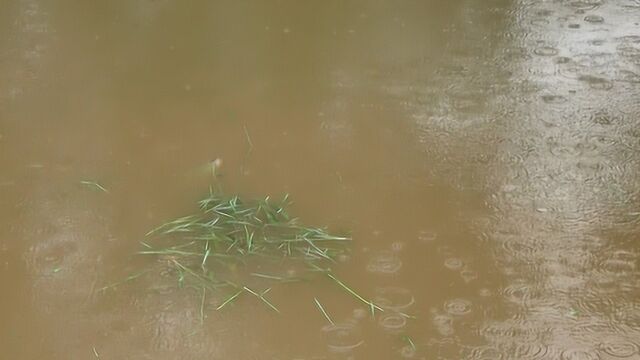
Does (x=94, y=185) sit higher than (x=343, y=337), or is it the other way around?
(x=94, y=185)

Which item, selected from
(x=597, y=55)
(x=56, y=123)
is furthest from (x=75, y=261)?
(x=597, y=55)

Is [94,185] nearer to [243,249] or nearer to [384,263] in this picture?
[243,249]

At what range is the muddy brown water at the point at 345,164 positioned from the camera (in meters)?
2.53

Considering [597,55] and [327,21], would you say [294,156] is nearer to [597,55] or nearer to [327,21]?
[327,21]

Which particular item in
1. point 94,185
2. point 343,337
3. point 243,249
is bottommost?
point 343,337

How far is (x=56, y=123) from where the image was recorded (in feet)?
11.0

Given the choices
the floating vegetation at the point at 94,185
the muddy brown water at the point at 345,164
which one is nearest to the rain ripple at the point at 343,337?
the muddy brown water at the point at 345,164

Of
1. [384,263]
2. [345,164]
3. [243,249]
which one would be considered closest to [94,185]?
[243,249]

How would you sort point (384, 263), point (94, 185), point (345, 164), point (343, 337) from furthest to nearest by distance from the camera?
1. point (345, 164)
2. point (94, 185)
3. point (384, 263)
4. point (343, 337)

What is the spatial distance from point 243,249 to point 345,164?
23.2 inches

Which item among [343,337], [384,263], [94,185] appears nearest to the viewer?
[343,337]

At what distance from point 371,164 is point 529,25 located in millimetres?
1389

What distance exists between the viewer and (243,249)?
108 inches

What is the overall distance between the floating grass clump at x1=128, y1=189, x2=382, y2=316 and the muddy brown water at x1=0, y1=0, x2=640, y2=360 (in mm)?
51
